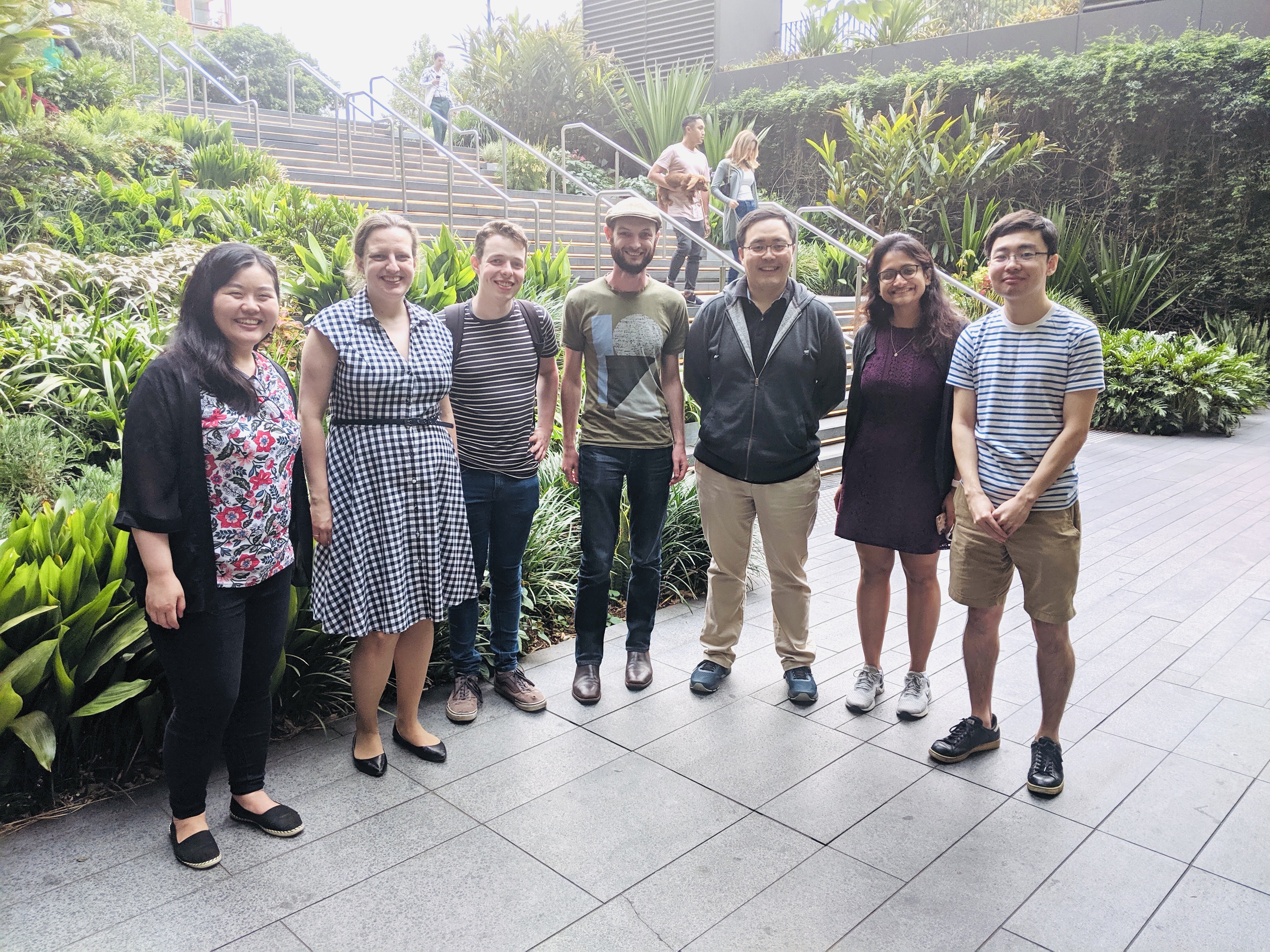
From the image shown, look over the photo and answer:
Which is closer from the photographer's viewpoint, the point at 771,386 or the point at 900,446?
the point at 900,446

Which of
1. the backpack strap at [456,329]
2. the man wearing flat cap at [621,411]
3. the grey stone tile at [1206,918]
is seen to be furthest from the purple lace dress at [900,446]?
the backpack strap at [456,329]

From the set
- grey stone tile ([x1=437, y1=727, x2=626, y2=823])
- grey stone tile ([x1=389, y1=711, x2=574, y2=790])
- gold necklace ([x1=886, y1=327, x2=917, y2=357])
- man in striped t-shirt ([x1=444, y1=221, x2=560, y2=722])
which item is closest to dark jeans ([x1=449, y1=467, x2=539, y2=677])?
man in striped t-shirt ([x1=444, y1=221, x2=560, y2=722])

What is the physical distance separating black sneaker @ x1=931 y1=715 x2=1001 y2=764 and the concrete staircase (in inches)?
211

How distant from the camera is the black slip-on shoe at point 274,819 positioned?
2.74 meters

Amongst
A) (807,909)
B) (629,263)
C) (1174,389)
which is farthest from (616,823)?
(1174,389)

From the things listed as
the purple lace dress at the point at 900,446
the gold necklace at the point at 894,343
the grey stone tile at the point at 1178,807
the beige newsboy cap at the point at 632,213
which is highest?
the beige newsboy cap at the point at 632,213

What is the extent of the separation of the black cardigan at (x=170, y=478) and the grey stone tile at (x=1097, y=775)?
8.50ft

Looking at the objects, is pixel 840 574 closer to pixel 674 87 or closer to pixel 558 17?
pixel 674 87

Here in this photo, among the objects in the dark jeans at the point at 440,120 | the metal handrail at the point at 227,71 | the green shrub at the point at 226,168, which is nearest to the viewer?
the green shrub at the point at 226,168

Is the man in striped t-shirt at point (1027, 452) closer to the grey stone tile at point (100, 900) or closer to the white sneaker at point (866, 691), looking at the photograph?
the white sneaker at point (866, 691)

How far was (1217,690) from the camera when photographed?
154 inches

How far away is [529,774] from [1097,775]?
6.32 ft

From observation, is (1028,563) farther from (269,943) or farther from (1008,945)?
(269,943)

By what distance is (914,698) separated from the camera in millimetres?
3633
